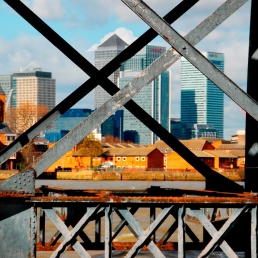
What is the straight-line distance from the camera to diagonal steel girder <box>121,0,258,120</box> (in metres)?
6.73

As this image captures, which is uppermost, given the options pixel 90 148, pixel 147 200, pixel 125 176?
pixel 147 200

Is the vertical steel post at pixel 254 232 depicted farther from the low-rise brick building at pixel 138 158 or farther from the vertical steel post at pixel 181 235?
the low-rise brick building at pixel 138 158

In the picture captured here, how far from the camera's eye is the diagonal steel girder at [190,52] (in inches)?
265

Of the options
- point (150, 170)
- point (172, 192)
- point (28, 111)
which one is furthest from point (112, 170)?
point (172, 192)

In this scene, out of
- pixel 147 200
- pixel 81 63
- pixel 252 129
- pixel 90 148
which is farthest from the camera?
pixel 90 148

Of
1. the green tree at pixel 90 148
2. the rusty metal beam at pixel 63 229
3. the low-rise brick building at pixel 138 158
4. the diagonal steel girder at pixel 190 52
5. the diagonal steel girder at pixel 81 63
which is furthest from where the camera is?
the green tree at pixel 90 148

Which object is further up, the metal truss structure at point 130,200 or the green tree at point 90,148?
the metal truss structure at point 130,200

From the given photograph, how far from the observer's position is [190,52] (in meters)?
6.79

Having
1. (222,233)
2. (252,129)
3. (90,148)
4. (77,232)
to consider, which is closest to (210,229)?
(222,233)

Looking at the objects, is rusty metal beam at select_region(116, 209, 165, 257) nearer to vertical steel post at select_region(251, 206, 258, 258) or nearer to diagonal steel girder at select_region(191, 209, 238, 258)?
diagonal steel girder at select_region(191, 209, 238, 258)

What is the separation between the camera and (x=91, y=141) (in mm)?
140250

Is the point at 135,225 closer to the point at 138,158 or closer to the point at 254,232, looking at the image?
the point at 254,232

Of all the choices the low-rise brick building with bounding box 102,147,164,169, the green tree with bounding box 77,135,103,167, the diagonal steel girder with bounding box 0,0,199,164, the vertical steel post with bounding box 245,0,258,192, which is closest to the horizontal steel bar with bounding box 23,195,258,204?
the vertical steel post with bounding box 245,0,258,192

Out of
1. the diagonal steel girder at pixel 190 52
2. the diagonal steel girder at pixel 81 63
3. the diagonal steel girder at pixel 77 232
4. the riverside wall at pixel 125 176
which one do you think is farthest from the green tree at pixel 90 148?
the diagonal steel girder at pixel 190 52
